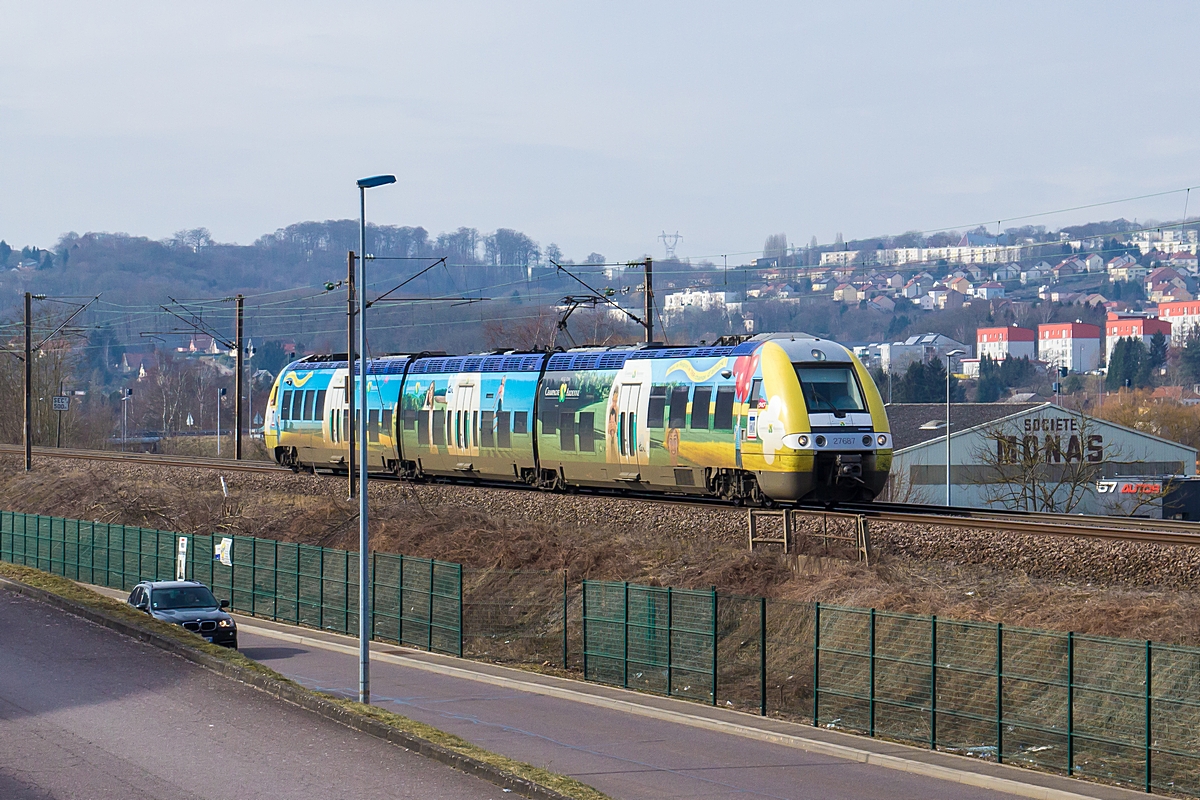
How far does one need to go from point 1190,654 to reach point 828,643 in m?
6.62

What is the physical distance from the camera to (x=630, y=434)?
3275 cm

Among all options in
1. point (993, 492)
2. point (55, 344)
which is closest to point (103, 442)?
point (55, 344)

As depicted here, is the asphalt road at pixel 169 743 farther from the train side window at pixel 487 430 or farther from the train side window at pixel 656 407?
the train side window at pixel 487 430

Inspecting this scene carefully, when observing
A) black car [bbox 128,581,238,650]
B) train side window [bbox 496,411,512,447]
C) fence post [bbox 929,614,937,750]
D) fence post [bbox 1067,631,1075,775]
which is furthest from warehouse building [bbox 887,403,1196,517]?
fence post [bbox 1067,631,1075,775]

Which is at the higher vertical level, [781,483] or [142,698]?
[781,483]

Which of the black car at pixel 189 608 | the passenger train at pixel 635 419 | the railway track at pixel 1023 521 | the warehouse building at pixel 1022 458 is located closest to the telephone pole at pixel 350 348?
the passenger train at pixel 635 419

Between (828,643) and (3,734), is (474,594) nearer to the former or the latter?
(828,643)

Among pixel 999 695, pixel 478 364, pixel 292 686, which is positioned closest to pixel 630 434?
pixel 478 364

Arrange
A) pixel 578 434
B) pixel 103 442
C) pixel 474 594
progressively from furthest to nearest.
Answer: pixel 103 442
pixel 578 434
pixel 474 594

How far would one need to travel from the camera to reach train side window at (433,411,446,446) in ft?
133

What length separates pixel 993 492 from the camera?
6806 cm

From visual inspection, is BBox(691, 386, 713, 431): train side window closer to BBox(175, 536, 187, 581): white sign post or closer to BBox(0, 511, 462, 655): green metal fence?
BBox(0, 511, 462, 655): green metal fence

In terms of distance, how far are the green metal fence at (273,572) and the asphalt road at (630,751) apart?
376cm

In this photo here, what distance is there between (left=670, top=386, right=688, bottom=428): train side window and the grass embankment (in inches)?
486
